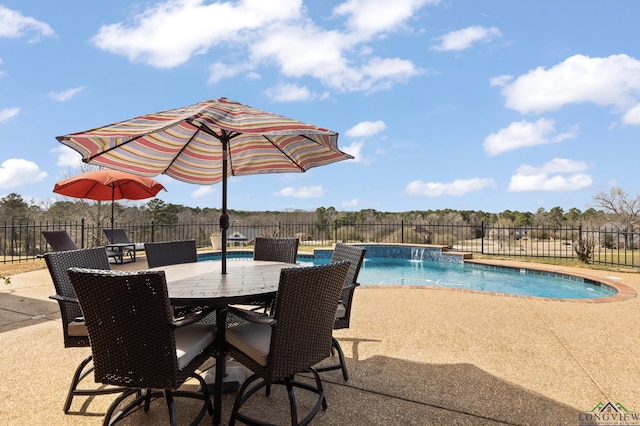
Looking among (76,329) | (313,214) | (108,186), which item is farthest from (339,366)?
(313,214)

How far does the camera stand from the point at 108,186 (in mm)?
8117

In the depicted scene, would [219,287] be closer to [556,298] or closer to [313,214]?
[556,298]

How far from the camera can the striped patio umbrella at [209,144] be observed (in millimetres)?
2291

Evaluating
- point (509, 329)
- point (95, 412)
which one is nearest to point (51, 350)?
point (95, 412)

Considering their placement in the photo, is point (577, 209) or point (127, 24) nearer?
point (127, 24)

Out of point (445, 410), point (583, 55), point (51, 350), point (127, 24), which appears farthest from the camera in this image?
point (583, 55)

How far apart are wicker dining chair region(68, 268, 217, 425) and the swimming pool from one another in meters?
5.59

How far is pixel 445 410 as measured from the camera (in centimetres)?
221

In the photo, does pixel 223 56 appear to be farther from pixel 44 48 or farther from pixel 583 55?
pixel 583 55

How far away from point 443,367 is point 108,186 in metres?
8.22

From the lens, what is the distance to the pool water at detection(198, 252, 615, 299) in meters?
7.53

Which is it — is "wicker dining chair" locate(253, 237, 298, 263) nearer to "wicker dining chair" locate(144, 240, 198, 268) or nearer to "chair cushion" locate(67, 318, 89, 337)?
"wicker dining chair" locate(144, 240, 198, 268)

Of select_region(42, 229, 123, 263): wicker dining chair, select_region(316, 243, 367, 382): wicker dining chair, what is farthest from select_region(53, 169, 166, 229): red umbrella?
select_region(316, 243, 367, 382): wicker dining chair

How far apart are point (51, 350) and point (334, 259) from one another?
2784 mm
